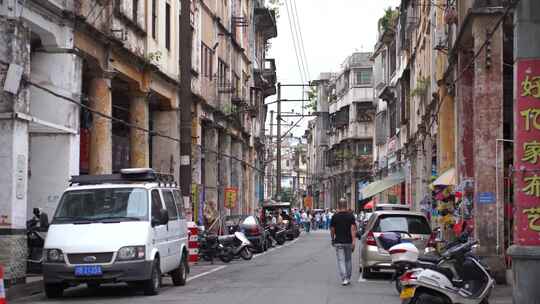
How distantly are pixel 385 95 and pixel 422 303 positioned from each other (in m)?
53.9

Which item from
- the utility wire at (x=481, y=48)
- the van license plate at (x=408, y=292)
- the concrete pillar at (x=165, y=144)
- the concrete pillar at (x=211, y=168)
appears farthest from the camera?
the concrete pillar at (x=211, y=168)

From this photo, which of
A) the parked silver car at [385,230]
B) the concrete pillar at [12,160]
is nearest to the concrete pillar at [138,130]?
the parked silver car at [385,230]

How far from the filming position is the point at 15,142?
18.6 m

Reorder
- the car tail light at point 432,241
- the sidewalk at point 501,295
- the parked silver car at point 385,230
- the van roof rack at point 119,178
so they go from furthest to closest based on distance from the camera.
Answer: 1. the parked silver car at point 385,230
2. the car tail light at point 432,241
3. the van roof rack at point 119,178
4. the sidewalk at point 501,295

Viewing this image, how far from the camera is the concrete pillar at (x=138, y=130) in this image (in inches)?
1214

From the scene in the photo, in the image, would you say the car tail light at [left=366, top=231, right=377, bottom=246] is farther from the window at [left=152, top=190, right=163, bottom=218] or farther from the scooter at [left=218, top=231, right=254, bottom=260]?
the scooter at [left=218, top=231, right=254, bottom=260]

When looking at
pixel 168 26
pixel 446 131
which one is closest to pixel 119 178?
pixel 168 26

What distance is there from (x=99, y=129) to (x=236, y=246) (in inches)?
278

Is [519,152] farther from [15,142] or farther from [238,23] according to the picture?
[238,23]

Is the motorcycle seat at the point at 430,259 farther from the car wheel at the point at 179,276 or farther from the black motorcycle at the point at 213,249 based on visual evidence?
the black motorcycle at the point at 213,249

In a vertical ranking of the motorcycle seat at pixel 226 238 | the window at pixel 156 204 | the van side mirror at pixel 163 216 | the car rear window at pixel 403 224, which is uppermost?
the window at pixel 156 204

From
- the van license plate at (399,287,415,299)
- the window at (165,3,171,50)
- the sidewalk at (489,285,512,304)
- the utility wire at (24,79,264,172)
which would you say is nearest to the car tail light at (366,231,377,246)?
the sidewalk at (489,285,512,304)

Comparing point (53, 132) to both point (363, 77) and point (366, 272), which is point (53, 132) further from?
point (363, 77)

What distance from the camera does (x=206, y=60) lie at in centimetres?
4275
